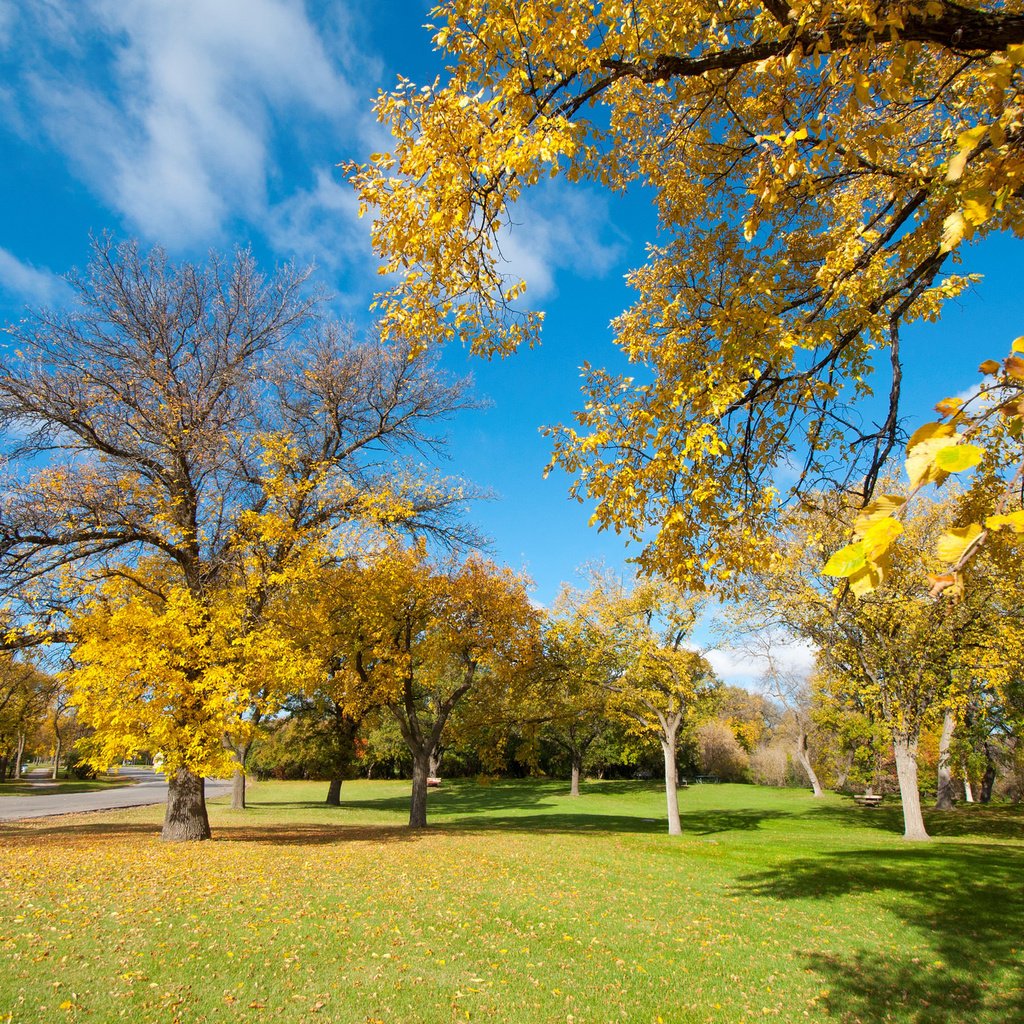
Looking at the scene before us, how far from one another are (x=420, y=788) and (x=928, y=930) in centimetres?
1421

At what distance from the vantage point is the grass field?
17.5ft

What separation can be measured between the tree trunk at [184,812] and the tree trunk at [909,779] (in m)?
18.6

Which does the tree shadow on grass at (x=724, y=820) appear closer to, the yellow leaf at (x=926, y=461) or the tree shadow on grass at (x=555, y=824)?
the tree shadow on grass at (x=555, y=824)

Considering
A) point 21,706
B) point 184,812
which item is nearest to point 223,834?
point 184,812

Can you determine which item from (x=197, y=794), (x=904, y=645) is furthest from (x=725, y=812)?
(x=197, y=794)

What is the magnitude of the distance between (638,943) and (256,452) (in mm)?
12701

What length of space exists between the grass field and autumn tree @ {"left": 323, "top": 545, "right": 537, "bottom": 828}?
157 inches

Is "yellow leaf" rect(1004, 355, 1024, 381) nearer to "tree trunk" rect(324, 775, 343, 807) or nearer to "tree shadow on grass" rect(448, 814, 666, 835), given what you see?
"tree shadow on grass" rect(448, 814, 666, 835)

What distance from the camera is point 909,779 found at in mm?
18547

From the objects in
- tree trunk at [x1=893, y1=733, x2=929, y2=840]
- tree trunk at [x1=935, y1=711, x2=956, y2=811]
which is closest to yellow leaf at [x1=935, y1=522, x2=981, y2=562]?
tree trunk at [x1=893, y1=733, x2=929, y2=840]

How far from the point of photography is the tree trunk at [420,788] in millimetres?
19453

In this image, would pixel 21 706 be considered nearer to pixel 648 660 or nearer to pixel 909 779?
pixel 648 660

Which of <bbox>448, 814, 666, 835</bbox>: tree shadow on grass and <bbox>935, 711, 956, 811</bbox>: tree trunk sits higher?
<bbox>935, 711, 956, 811</bbox>: tree trunk

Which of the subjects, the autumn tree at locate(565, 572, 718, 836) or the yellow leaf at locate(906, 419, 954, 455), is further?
the autumn tree at locate(565, 572, 718, 836)
